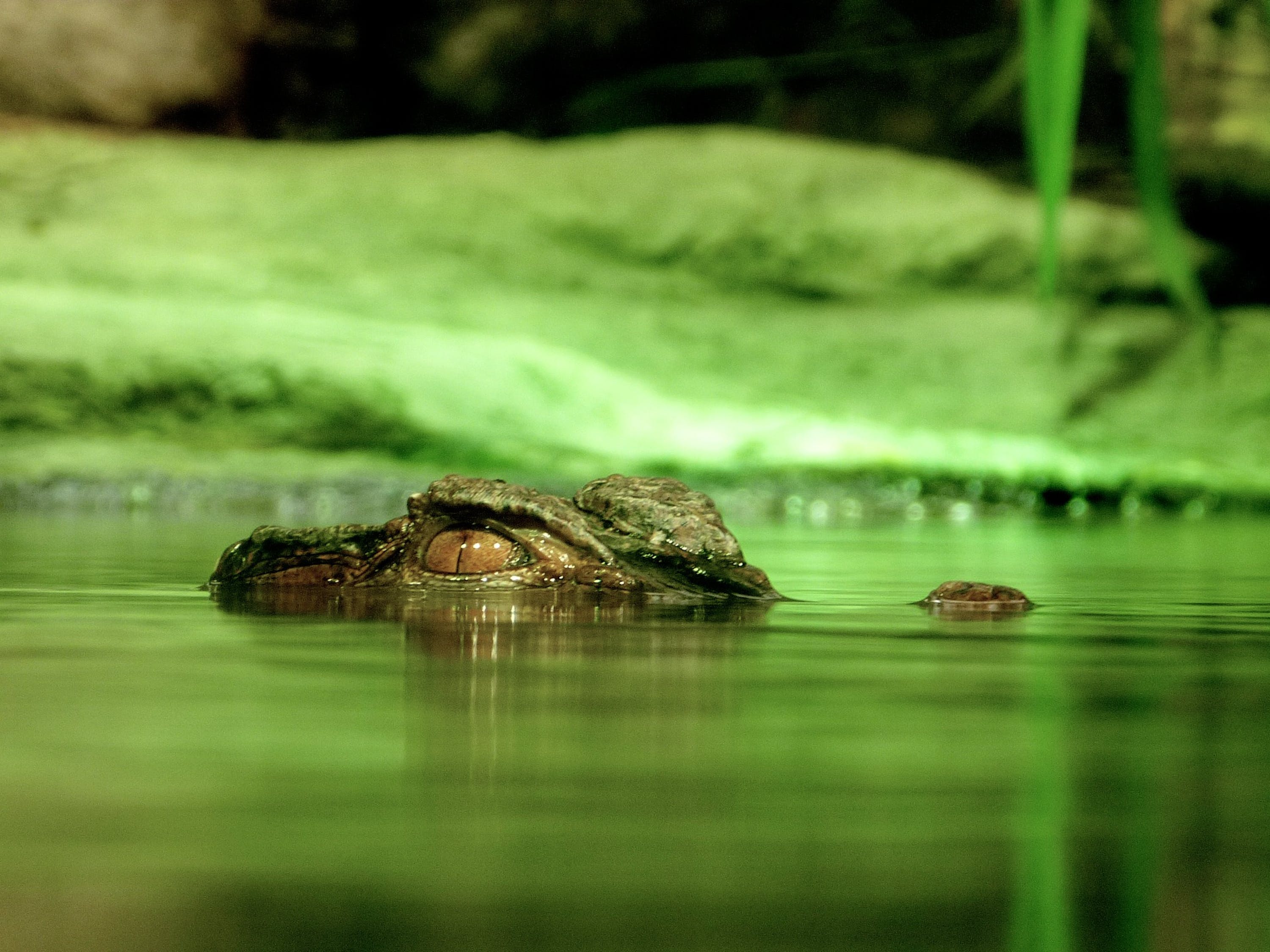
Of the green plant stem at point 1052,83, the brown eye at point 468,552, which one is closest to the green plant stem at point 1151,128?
the green plant stem at point 1052,83

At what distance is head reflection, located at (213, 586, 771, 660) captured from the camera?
2.71 meters

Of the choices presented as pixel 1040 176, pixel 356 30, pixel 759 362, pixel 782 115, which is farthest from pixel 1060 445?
pixel 356 30

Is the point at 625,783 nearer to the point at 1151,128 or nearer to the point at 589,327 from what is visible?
the point at 1151,128

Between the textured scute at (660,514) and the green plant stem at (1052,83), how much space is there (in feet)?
6.27

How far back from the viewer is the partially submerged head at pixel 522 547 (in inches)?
139

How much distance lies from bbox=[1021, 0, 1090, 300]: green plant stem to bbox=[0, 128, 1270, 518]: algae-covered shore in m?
3.22

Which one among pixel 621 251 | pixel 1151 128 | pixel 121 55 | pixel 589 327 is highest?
pixel 121 55

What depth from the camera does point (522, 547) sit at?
3586mm

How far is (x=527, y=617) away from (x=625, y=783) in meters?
1.56

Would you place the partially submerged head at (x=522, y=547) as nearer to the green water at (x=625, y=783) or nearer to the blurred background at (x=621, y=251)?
the green water at (x=625, y=783)

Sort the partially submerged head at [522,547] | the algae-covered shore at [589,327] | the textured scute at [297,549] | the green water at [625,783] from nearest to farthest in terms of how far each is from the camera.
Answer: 1. the green water at [625,783]
2. the partially submerged head at [522,547]
3. the textured scute at [297,549]
4. the algae-covered shore at [589,327]

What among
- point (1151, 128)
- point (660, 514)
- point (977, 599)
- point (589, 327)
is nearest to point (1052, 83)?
point (1151, 128)

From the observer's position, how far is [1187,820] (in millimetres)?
1459

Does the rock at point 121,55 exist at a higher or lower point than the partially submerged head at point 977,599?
higher
